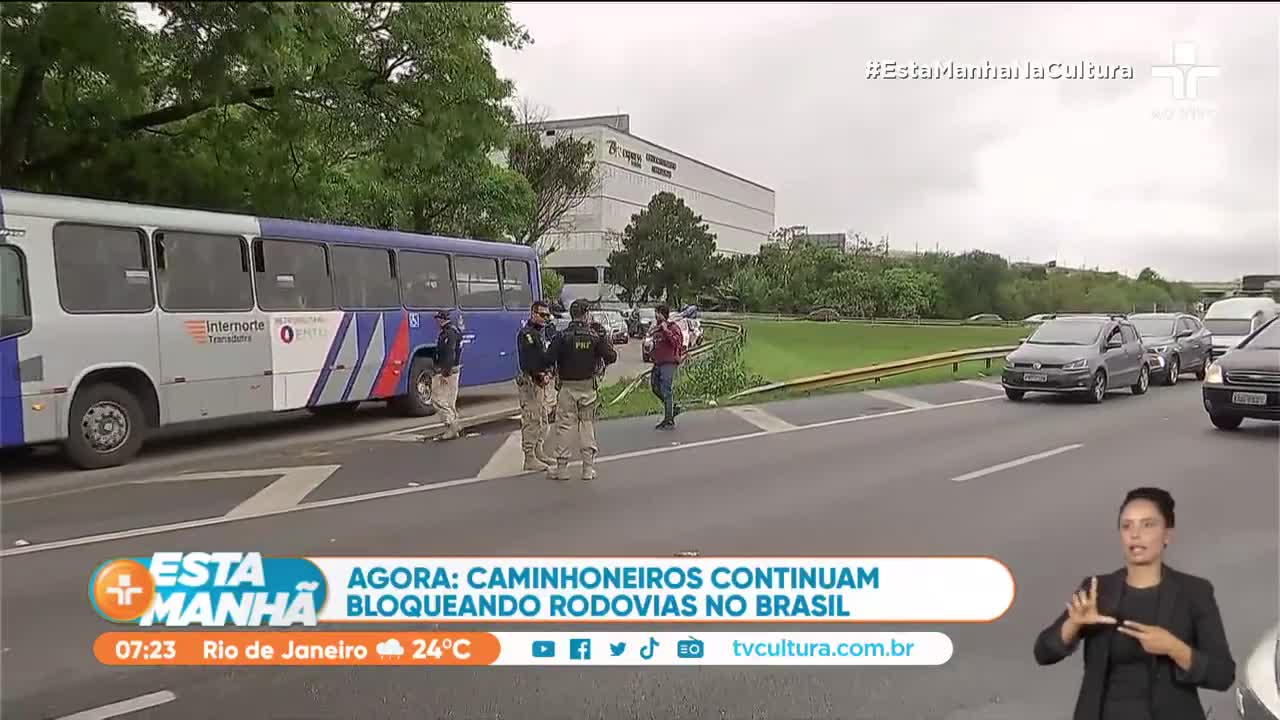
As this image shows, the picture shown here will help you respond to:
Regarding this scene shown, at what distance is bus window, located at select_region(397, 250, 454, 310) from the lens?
7.43 meters

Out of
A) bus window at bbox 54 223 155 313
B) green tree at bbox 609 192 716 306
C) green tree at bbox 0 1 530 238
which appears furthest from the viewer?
bus window at bbox 54 223 155 313

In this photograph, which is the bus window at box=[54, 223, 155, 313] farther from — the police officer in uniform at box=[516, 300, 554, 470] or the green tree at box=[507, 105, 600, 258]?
the green tree at box=[507, 105, 600, 258]

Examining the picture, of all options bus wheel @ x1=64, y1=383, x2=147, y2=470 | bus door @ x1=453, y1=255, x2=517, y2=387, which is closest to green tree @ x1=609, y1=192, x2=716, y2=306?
bus door @ x1=453, y1=255, x2=517, y2=387

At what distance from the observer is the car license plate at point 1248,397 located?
4.29 m

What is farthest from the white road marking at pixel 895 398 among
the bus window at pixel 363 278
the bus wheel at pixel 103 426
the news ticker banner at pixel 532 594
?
the bus wheel at pixel 103 426

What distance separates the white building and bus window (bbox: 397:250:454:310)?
4.14 metres

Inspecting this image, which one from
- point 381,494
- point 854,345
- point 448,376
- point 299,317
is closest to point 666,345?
point 854,345

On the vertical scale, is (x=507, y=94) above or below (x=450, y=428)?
above

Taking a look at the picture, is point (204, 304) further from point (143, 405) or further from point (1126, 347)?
point (1126, 347)

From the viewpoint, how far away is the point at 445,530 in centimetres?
368

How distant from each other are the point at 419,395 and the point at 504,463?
72.7 inches

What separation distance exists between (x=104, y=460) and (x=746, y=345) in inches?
196

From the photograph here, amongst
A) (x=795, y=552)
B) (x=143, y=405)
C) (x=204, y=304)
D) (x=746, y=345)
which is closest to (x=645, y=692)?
(x=795, y=552)

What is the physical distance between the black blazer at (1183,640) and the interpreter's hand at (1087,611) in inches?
0.6
